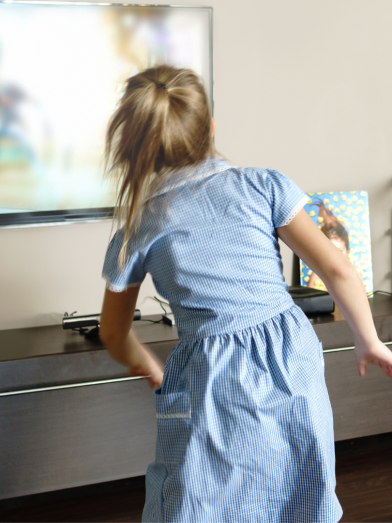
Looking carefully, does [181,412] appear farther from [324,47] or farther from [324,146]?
[324,47]

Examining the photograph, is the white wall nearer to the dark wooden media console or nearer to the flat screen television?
the flat screen television

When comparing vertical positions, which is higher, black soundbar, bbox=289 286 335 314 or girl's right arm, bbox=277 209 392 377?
girl's right arm, bbox=277 209 392 377

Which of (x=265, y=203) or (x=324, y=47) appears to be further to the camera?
(x=324, y=47)

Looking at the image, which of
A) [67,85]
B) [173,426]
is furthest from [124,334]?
[67,85]

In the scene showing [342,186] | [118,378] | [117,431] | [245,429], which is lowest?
[117,431]

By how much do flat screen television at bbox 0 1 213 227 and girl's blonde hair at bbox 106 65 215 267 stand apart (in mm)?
1099

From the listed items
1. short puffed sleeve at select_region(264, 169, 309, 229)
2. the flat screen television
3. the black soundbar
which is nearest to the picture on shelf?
the black soundbar

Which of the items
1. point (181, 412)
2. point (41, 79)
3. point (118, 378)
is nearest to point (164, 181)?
point (181, 412)

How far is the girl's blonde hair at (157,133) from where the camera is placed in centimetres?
90

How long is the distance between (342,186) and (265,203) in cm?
157

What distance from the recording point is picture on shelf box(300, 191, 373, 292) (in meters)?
2.30

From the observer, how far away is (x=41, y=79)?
1.93 meters

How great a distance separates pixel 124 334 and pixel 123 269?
0.18 metres

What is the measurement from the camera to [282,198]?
36.5 inches
